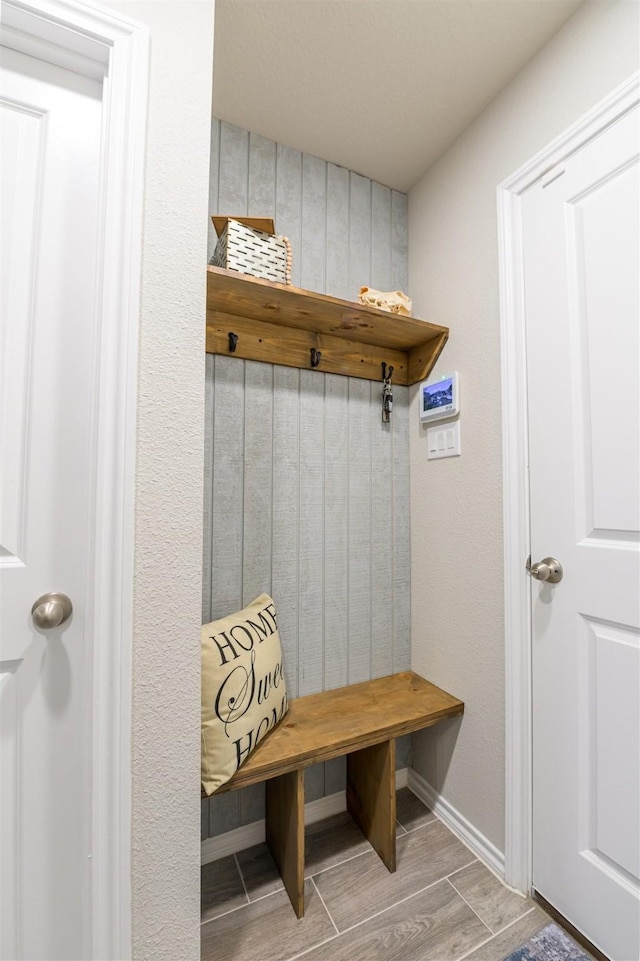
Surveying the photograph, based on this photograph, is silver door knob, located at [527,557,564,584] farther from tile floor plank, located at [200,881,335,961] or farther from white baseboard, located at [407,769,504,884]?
tile floor plank, located at [200,881,335,961]

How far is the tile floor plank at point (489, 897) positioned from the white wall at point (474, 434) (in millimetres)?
100

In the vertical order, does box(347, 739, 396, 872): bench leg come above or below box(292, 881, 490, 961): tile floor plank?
above

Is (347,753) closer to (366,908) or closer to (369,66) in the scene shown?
(366,908)

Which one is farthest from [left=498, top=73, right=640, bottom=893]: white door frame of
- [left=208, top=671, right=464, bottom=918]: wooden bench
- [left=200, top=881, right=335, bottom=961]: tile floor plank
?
[left=200, top=881, right=335, bottom=961]: tile floor plank

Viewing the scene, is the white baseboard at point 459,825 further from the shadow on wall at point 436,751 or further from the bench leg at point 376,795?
the bench leg at point 376,795

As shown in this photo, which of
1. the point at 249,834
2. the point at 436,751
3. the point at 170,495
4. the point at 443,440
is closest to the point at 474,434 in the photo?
the point at 443,440

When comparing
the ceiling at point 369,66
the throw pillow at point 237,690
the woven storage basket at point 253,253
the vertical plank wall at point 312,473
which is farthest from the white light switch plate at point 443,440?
the ceiling at point 369,66

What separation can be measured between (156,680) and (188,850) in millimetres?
367

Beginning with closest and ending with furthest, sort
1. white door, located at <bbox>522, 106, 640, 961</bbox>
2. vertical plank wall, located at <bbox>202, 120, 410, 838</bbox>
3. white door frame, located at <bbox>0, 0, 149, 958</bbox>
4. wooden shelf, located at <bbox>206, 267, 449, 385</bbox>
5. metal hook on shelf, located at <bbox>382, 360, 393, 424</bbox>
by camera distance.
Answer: white door frame, located at <bbox>0, 0, 149, 958</bbox> < white door, located at <bbox>522, 106, 640, 961</bbox> < wooden shelf, located at <bbox>206, 267, 449, 385</bbox> < vertical plank wall, located at <bbox>202, 120, 410, 838</bbox> < metal hook on shelf, located at <bbox>382, 360, 393, 424</bbox>

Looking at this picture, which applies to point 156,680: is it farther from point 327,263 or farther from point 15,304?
point 327,263

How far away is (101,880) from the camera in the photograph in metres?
0.77

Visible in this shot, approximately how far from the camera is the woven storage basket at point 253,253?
4.02 ft

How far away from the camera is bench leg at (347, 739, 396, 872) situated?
4.27 ft

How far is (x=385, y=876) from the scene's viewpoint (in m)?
1.27
